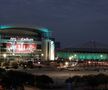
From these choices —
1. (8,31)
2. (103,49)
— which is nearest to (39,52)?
(8,31)

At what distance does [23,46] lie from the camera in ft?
438

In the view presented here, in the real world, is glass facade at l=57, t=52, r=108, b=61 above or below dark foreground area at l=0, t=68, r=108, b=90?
above

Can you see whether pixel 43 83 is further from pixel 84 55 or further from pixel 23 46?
pixel 84 55

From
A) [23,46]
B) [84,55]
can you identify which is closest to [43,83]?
[23,46]

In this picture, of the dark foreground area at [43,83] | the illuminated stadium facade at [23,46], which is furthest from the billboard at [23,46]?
the dark foreground area at [43,83]

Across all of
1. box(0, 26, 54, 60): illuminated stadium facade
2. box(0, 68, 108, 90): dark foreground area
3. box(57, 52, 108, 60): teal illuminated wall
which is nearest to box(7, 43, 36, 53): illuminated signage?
box(0, 26, 54, 60): illuminated stadium facade

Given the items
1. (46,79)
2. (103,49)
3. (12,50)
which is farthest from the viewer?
(103,49)

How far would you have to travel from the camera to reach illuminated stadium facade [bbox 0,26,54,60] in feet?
429

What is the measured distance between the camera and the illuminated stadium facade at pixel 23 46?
429ft

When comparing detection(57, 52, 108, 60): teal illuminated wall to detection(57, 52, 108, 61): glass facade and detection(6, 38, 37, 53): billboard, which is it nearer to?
detection(57, 52, 108, 61): glass facade

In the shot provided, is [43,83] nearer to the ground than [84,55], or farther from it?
nearer to the ground

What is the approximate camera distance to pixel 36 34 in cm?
14150

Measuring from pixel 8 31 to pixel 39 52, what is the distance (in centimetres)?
1370

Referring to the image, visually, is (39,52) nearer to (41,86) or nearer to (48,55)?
(48,55)
